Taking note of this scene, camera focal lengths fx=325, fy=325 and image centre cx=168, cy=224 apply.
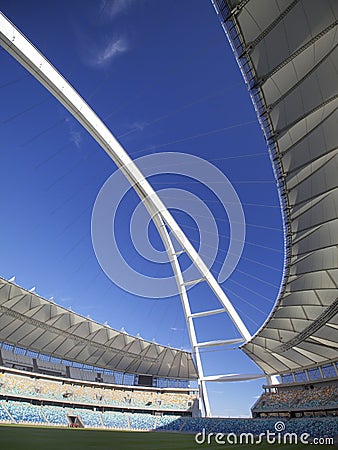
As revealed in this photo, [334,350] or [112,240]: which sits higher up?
[112,240]

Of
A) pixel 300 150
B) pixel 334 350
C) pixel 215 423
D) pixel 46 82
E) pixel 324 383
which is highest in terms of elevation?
pixel 46 82

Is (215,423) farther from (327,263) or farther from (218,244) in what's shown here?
(327,263)

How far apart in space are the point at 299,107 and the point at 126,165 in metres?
23.6

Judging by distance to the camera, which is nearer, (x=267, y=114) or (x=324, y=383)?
(x=267, y=114)

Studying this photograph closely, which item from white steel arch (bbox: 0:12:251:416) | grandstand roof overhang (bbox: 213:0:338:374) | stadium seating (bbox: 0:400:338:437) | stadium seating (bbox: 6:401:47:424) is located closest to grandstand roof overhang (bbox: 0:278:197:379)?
stadium seating (bbox: 0:400:338:437)

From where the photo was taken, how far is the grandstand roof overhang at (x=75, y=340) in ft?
144

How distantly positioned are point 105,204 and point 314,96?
2306 cm

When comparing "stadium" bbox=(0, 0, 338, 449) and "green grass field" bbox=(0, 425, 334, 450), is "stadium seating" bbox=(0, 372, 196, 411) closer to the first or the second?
"stadium" bbox=(0, 0, 338, 449)

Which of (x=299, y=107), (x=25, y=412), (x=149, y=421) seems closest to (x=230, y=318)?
(x=149, y=421)

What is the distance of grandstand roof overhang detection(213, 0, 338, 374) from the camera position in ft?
38.2

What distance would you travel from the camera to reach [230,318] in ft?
158

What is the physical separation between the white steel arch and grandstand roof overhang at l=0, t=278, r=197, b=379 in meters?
11.2

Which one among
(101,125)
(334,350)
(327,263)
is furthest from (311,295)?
(101,125)

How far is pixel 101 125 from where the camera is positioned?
30.3 meters
